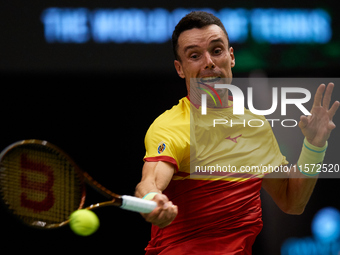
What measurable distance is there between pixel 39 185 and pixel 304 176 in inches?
45.0

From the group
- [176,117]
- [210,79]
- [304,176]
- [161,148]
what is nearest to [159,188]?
[161,148]

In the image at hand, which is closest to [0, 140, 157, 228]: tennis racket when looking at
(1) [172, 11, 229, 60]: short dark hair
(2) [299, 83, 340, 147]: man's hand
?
(1) [172, 11, 229, 60]: short dark hair

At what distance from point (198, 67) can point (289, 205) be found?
0.76 m

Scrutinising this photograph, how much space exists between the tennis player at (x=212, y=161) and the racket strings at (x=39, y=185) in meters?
0.27

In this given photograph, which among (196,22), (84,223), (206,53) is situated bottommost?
(84,223)

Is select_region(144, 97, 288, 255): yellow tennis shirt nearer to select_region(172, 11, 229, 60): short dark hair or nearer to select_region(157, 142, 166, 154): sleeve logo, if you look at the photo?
select_region(157, 142, 166, 154): sleeve logo

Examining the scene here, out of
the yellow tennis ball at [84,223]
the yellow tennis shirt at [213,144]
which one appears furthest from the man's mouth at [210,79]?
the yellow tennis ball at [84,223]

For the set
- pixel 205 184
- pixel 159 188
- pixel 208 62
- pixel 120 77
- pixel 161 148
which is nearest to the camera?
pixel 159 188

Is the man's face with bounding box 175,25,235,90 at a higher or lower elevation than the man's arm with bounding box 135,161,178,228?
higher

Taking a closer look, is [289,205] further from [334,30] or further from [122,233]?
[122,233]

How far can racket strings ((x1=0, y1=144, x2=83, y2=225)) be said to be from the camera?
1923 mm

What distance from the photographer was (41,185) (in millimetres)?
1995

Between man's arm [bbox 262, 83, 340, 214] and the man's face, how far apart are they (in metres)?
0.41

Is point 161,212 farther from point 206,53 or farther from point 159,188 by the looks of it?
point 206,53
